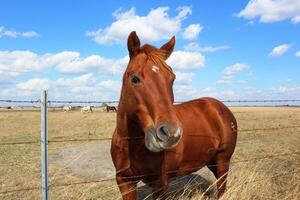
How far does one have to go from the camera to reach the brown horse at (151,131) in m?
3.54

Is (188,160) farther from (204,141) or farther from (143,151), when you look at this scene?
(143,151)

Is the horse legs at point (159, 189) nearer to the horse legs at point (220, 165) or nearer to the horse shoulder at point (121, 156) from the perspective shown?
the horse shoulder at point (121, 156)

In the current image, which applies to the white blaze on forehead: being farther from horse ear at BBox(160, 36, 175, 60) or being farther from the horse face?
horse ear at BBox(160, 36, 175, 60)

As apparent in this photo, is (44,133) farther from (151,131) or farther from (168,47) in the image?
(168,47)

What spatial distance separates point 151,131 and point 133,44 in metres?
1.10

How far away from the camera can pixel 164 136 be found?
3.37 metres

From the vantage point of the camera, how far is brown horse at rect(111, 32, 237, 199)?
11.6 ft

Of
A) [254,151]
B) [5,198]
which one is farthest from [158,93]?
[254,151]

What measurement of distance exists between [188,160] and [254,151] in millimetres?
7578

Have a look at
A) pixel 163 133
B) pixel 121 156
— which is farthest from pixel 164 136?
pixel 121 156

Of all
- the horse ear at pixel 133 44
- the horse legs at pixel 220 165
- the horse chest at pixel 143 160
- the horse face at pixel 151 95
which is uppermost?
the horse ear at pixel 133 44

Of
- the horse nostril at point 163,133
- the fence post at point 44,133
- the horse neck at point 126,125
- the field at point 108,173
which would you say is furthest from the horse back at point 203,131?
the fence post at point 44,133

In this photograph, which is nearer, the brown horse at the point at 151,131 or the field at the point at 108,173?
the brown horse at the point at 151,131

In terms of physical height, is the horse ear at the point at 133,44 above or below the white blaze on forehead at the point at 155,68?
above
